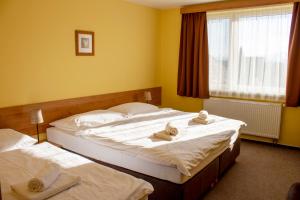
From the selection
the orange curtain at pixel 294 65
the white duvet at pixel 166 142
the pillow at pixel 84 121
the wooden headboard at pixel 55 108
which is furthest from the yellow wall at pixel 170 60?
the pillow at pixel 84 121

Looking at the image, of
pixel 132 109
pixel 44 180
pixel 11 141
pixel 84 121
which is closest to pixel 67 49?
pixel 84 121

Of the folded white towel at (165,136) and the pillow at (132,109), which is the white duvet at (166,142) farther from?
the pillow at (132,109)

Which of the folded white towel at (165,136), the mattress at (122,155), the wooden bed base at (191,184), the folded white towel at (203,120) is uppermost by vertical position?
the folded white towel at (203,120)

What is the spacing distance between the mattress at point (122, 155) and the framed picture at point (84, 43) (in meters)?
1.15

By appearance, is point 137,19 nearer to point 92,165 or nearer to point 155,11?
point 155,11

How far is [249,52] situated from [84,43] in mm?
2656

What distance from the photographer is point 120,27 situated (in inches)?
166

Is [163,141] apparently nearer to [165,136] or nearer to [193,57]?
[165,136]

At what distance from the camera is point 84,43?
3631mm

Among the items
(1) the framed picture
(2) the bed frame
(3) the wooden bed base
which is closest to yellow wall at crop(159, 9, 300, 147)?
(2) the bed frame

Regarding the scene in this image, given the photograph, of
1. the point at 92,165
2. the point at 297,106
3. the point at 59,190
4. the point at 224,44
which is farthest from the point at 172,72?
the point at 59,190

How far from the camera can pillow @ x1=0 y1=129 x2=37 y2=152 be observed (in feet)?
8.01

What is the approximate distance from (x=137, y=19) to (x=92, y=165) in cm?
313

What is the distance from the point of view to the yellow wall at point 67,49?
2863mm
